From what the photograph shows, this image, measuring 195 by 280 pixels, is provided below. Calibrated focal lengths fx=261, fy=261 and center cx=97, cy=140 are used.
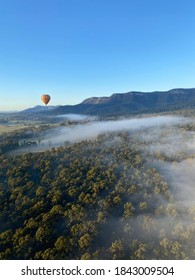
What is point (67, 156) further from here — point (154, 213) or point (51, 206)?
point (154, 213)

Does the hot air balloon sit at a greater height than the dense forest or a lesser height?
greater

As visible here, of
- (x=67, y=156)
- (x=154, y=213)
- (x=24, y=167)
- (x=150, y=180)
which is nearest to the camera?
(x=154, y=213)

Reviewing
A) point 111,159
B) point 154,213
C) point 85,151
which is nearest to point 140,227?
point 154,213

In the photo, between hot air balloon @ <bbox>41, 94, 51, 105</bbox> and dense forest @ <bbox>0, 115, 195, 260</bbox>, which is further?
hot air balloon @ <bbox>41, 94, 51, 105</bbox>

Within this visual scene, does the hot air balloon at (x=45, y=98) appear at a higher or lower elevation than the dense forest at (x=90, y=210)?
higher

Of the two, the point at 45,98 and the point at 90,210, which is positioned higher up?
the point at 45,98

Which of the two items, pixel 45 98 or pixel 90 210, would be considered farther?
pixel 45 98

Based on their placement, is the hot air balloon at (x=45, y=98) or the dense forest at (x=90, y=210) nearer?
the dense forest at (x=90, y=210)
